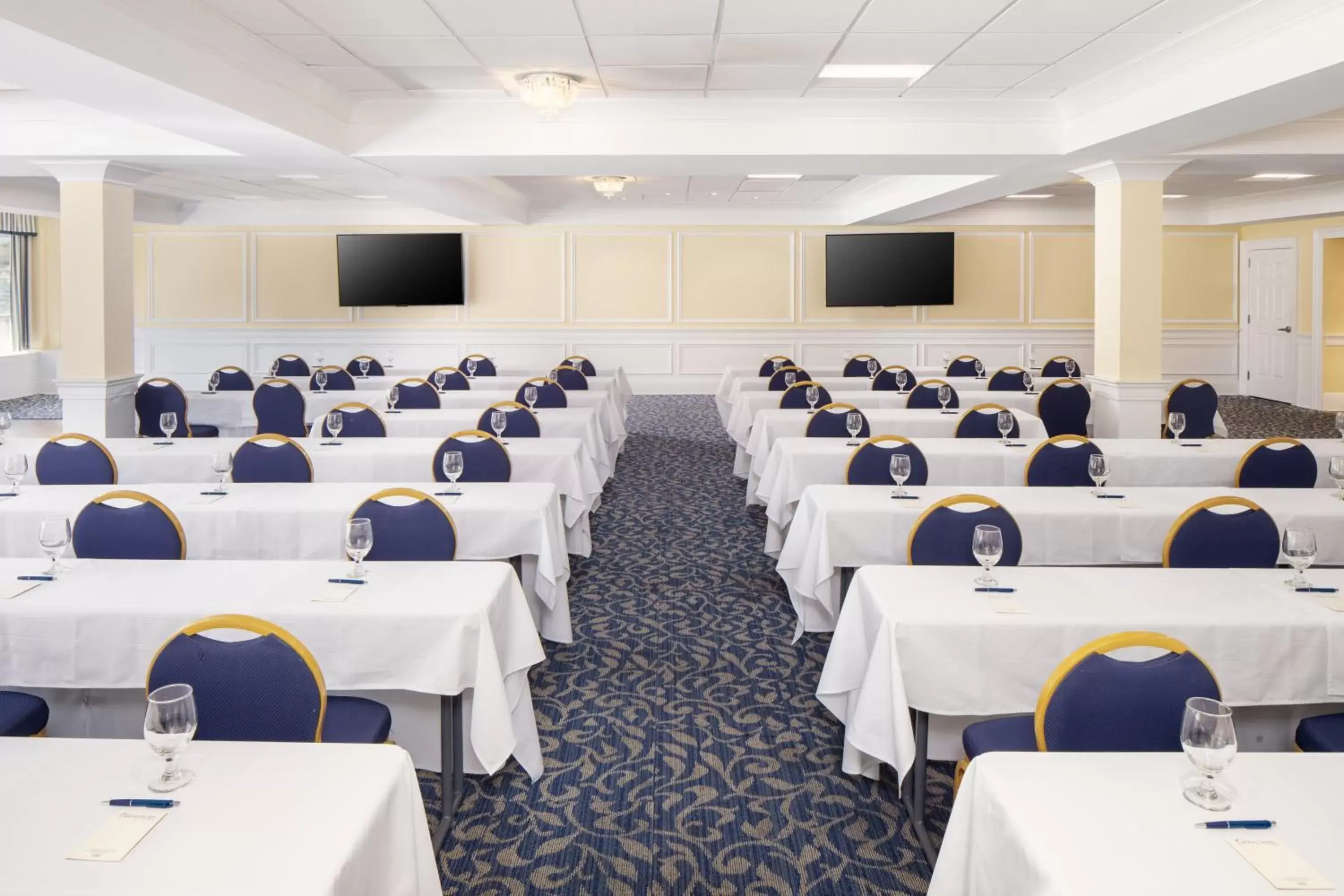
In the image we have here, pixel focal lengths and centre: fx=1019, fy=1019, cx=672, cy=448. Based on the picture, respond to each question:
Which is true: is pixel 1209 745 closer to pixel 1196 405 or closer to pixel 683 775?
pixel 683 775

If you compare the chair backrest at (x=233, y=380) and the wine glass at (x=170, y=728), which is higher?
the chair backrest at (x=233, y=380)

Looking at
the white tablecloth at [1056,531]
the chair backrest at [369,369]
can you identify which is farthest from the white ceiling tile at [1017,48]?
the chair backrest at [369,369]

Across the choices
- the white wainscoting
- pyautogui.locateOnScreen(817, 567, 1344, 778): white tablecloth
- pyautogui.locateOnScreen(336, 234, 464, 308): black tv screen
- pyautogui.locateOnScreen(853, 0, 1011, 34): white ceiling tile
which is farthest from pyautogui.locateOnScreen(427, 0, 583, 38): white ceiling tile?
the white wainscoting

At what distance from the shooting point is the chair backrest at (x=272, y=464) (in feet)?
18.5

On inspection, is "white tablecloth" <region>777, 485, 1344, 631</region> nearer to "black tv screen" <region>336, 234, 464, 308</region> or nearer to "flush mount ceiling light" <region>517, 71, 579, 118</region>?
"flush mount ceiling light" <region>517, 71, 579, 118</region>

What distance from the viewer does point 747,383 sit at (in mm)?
10898

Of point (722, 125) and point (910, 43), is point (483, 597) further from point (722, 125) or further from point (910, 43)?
point (722, 125)

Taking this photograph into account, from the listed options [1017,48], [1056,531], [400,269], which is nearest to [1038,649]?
[1056,531]

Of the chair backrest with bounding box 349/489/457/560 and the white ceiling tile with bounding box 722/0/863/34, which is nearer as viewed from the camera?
the chair backrest with bounding box 349/489/457/560

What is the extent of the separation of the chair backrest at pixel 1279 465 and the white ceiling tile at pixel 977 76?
2676 mm

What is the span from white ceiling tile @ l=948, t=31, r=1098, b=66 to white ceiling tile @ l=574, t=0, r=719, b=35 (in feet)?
5.07

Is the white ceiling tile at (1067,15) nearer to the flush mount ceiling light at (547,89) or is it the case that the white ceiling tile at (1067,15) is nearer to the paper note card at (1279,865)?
the flush mount ceiling light at (547,89)

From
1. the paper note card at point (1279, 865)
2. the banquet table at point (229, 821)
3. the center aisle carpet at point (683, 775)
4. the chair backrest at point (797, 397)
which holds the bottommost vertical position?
the center aisle carpet at point (683, 775)

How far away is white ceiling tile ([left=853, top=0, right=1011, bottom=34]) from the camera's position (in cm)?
495
